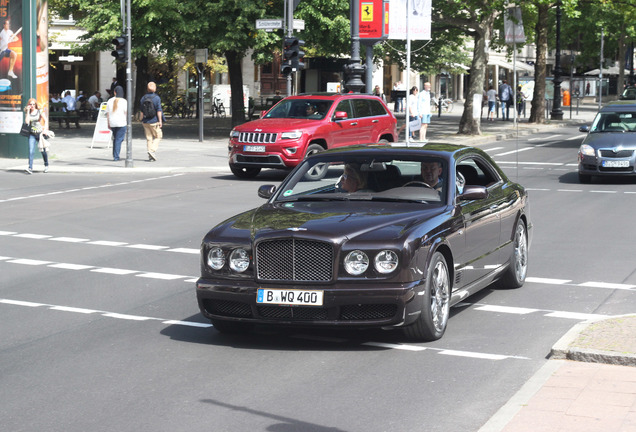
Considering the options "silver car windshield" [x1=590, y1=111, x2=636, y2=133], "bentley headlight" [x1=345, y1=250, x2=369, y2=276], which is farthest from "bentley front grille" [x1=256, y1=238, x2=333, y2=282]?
"silver car windshield" [x1=590, y1=111, x2=636, y2=133]

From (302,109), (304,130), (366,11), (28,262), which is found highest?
(366,11)

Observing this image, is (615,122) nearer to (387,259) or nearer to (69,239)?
(69,239)

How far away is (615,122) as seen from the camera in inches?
926

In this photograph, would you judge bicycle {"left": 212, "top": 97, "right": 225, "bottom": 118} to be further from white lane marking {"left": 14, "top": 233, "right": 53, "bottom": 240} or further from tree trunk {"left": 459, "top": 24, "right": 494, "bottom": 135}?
white lane marking {"left": 14, "top": 233, "right": 53, "bottom": 240}

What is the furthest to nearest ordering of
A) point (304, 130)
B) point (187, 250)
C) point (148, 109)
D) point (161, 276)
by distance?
point (148, 109) < point (304, 130) < point (187, 250) < point (161, 276)

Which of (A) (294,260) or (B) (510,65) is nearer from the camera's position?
(A) (294,260)

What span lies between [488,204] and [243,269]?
2.69 metres

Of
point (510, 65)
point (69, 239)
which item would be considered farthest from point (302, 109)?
point (510, 65)

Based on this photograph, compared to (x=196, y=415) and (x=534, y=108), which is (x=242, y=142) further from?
(x=534, y=108)

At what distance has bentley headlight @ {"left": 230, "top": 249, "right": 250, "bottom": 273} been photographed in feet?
26.4

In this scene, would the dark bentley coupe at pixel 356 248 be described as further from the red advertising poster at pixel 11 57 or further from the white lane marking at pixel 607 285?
the red advertising poster at pixel 11 57

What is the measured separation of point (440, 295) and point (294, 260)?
123 centimetres

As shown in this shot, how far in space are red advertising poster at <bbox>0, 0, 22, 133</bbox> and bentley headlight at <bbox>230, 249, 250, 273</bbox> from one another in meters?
22.4

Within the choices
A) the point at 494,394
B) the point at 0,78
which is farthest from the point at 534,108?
the point at 494,394
